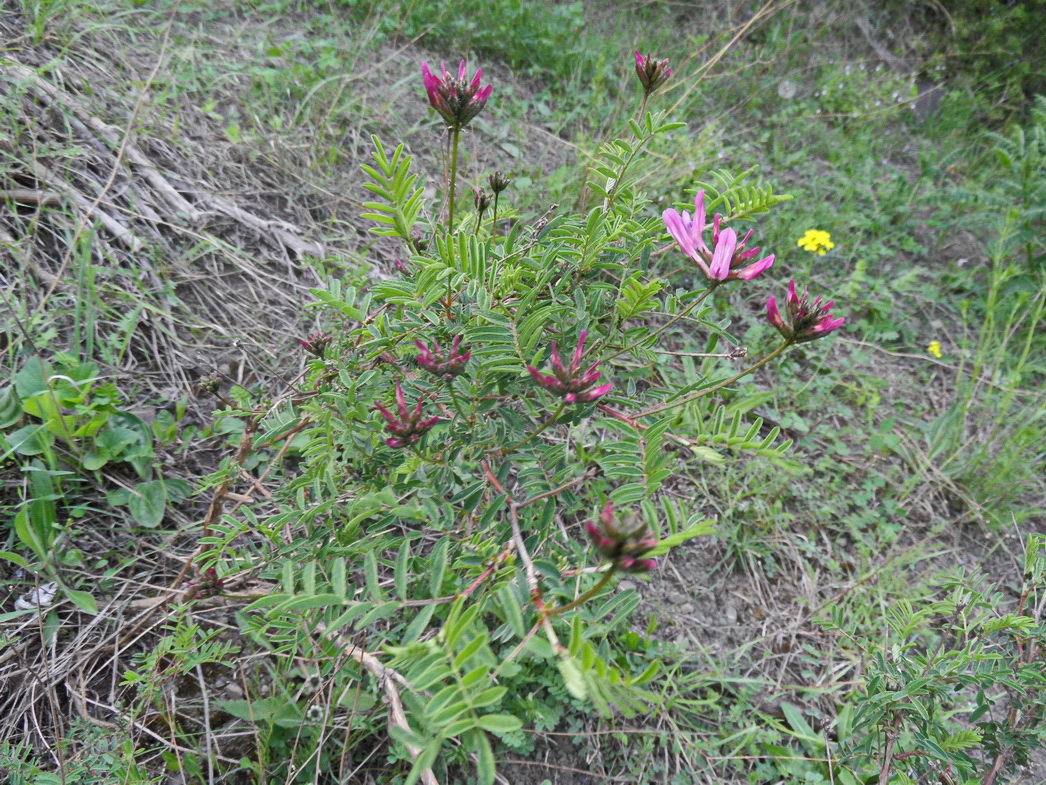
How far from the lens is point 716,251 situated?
3.55ft

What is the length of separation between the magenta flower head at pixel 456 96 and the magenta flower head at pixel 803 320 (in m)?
0.59

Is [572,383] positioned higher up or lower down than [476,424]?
higher up

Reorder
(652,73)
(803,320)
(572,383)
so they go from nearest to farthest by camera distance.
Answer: (572,383)
(803,320)
(652,73)

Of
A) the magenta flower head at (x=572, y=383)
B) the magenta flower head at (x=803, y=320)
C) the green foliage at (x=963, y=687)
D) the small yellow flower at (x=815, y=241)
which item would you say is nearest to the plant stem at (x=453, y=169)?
the magenta flower head at (x=572, y=383)

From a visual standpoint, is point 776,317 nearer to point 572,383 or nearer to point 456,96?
point 572,383

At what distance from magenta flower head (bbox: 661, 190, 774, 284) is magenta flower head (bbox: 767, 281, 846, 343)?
0.07m

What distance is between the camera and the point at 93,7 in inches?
94.0

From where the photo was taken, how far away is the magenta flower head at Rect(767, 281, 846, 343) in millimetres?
1020

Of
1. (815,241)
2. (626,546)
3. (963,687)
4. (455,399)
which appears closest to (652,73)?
(455,399)

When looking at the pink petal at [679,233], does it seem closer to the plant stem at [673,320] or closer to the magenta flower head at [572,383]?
the plant stem at [673,320]

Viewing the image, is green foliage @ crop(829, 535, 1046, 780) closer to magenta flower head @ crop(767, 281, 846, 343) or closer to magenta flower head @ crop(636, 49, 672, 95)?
magenta flower head @ crop(767, 281, 846, 343)

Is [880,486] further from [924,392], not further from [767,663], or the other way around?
[767,663]

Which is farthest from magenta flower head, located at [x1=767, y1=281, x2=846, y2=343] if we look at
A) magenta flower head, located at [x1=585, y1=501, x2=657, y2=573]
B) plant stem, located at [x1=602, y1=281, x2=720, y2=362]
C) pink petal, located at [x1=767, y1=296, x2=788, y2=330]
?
magenta flower head, located at [x1=585, y1=501, x2=657, y2=573]

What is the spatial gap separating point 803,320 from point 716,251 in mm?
181
